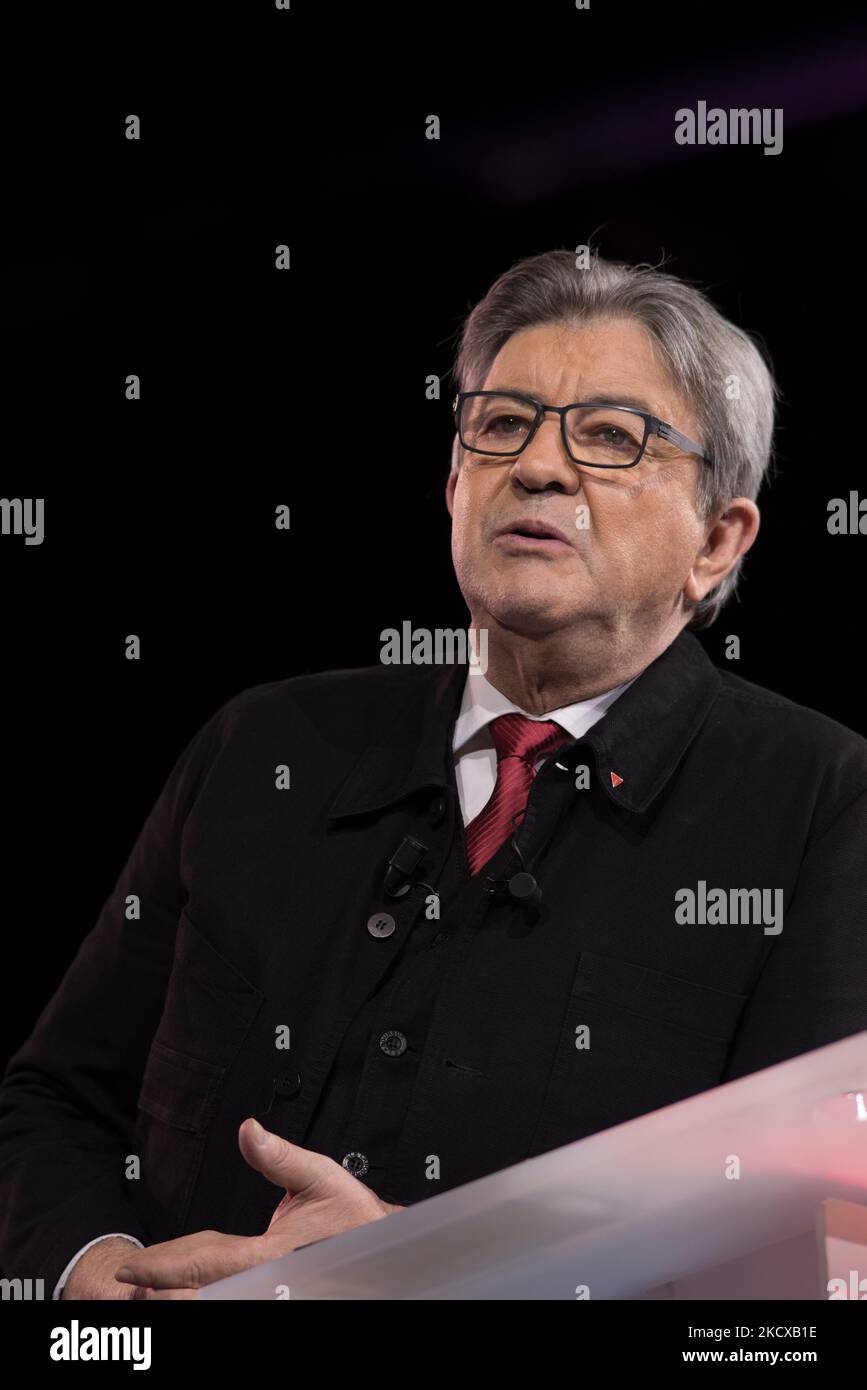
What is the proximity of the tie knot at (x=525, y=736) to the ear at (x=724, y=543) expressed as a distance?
0.33 m

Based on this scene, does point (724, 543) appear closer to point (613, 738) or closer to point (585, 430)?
point (585, 430)

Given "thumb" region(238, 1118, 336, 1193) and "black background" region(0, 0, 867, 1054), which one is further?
"black background" region(0, 0, 867, 1054)

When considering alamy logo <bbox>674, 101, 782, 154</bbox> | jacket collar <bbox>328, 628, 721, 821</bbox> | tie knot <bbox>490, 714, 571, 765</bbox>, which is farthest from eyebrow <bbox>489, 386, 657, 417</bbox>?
alamy logo <bbox>674, 101, 782, 154</bbox>

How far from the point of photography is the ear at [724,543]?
219 cm

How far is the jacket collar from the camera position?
1.93 metres

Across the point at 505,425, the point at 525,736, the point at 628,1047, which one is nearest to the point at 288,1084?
the point at 628,1047

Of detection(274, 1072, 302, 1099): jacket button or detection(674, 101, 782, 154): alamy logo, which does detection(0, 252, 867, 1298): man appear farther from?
detection(674, 101, 782, 154): alamy logo

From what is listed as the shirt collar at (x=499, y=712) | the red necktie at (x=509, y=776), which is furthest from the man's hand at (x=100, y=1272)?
the shirt collar at (x=499, y=712)

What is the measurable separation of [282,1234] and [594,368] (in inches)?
50.4

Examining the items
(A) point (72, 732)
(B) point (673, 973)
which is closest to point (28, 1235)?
(B) point (673, 973)

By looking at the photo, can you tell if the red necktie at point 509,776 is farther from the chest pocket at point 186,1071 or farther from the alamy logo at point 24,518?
the alamy logo at point 24,518

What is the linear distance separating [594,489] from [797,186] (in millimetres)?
868
